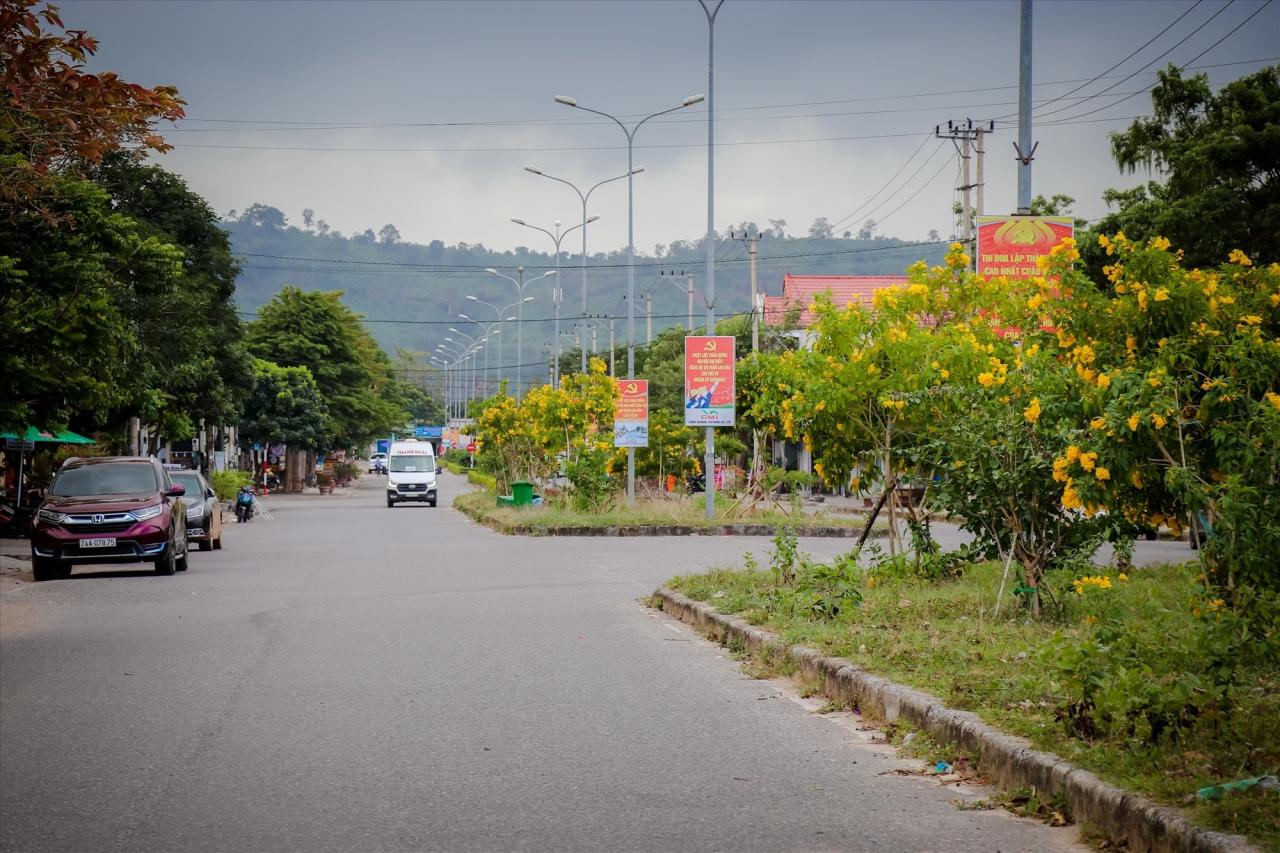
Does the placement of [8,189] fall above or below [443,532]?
above

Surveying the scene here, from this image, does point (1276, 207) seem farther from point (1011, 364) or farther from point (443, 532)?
point (443, 532)

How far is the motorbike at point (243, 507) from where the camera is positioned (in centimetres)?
4276

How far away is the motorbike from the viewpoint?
140ft

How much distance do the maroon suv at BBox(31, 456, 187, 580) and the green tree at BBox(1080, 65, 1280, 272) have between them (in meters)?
18.0

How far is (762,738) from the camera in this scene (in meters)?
8.37

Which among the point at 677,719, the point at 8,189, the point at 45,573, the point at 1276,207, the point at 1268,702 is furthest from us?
the point at 1276,207

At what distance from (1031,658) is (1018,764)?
94.9 inches

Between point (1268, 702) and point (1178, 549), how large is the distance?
21169 mm

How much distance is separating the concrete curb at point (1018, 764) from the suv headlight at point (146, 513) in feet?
40.2

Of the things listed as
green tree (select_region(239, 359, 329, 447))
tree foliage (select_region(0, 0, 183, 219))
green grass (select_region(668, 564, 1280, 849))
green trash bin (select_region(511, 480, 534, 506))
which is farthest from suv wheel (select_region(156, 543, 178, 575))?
green tree (select_region(239, 359, 329, 447))

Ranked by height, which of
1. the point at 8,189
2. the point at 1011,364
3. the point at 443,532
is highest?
the point at 8,189

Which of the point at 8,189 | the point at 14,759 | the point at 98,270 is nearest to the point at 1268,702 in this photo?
the point at 14,759

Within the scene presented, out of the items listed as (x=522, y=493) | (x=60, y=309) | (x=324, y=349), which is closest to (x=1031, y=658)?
(x=60, y=309)

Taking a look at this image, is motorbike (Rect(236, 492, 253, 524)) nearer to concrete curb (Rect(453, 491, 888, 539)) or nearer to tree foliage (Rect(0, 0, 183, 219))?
concrete curb (Rect(453, 491, 888, 539))
